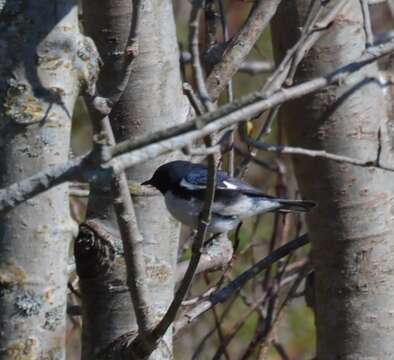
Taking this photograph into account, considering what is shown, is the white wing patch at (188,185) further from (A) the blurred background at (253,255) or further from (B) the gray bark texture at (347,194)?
(B) the gray bark texture at (347,194)

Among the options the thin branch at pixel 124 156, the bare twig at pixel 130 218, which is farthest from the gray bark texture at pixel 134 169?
the thin branch at pixel 124 156

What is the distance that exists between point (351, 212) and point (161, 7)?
0.67 meters

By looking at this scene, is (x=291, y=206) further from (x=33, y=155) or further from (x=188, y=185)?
(x=33, y=155)

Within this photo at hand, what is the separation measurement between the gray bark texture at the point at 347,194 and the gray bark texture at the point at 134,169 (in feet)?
1.15

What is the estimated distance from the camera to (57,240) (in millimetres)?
1550

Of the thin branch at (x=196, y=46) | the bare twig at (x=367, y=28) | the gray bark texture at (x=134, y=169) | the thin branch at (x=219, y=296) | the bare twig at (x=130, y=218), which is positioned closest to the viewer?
the thin branch at (x=196, y=46)

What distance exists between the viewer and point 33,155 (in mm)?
1537

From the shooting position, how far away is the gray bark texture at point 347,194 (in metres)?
2.24

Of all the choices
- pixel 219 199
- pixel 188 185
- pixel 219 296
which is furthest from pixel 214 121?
pixel 219 199

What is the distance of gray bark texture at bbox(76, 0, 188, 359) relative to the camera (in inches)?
80.4

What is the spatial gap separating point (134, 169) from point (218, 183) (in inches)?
33.0

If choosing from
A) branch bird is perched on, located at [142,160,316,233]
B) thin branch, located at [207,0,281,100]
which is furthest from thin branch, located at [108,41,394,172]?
branch bird is perched on, located at [142,160,316,233]

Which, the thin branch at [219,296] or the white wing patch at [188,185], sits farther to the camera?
the white wing patch at [188,185]

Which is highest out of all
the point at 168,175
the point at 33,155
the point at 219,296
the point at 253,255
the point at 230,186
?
the point at 33,155
